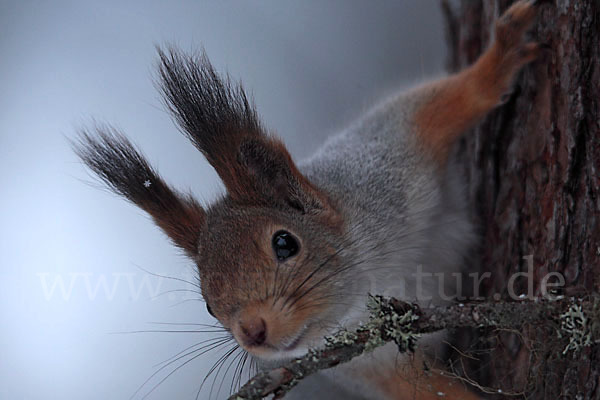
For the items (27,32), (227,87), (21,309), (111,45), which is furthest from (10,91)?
(227,87)

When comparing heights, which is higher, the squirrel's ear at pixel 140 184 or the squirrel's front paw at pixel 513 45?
the squirrel's front paw at pixel 513 45

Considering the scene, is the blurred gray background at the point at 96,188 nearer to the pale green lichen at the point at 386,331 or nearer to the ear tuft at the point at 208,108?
the ear tuft at the point at 208,108

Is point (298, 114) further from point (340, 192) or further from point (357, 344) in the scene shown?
point (357, 344)

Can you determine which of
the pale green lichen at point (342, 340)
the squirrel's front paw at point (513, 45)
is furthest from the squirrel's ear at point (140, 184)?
the squirrel's front paw at point (513, 45)

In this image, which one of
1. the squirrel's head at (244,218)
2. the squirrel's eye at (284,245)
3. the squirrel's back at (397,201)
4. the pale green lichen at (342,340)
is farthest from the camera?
A: the squirrel's back at (397,201)

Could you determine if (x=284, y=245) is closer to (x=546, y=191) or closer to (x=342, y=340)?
(x=342, y=340)

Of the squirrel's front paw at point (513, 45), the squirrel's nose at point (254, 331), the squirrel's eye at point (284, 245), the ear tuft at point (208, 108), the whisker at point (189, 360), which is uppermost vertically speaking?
the squirrel's front paw at point (513, 45)

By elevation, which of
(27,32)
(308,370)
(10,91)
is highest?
(27,32)
